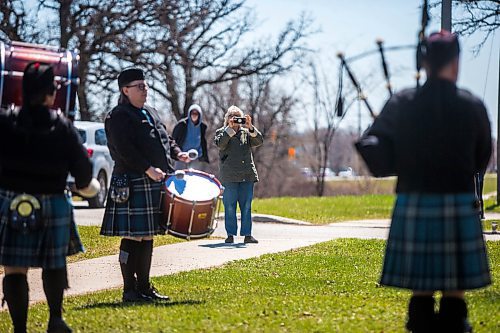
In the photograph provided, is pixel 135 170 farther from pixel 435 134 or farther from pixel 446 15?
pixel 446 15

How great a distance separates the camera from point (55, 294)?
21.2ft

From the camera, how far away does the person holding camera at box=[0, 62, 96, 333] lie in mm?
6098

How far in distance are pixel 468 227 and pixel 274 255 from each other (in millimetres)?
5961

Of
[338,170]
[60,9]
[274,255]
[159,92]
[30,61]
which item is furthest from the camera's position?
[338,170]

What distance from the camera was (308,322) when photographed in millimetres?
6809

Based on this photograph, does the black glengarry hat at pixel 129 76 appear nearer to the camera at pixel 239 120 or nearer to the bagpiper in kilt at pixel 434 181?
the bagpiper in kilt at pixel 434 181

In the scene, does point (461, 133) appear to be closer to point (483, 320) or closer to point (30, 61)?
point (483, 320)

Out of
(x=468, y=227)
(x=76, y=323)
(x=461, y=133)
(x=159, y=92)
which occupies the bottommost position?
(x=76, y=323)

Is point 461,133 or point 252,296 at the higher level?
point 461,133

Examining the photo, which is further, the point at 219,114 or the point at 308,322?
the point at 219,114

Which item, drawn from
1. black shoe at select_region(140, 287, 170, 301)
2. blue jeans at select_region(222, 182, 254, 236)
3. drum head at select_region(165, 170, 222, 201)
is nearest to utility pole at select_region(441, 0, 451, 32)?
blue jeans at select_region(222, 182, 254, 236)

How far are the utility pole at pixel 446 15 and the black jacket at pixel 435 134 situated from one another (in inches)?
338

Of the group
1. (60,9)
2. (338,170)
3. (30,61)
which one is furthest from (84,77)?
(338,170)

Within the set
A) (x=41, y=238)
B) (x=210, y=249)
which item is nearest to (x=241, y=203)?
(x=210, y=249)
